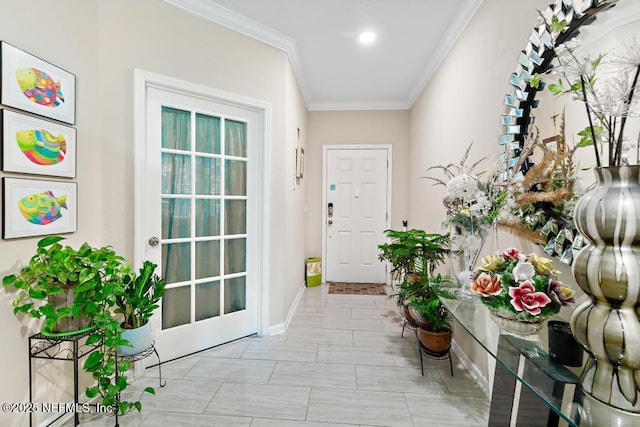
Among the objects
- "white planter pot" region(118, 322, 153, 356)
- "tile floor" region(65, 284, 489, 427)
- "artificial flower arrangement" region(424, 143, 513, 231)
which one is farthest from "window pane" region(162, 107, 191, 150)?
"artificial flower arrangement" region(424, 143, 513, 231)

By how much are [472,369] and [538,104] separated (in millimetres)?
1790

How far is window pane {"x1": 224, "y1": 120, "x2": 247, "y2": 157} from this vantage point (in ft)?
8.13

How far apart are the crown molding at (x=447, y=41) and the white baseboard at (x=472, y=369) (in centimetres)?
256

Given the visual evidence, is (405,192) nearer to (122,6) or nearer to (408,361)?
(408,361)

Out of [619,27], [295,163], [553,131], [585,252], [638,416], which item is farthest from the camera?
[295,163]

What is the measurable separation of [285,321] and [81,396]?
5.21 ft

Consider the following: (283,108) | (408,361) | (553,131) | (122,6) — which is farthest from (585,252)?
(122,6)

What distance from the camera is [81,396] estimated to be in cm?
174

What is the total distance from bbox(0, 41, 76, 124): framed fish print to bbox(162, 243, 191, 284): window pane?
3.34 ft

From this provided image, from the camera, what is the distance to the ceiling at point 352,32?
2232 mm

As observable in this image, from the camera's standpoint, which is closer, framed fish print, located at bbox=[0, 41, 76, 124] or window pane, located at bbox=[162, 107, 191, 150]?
framed fish print, located at bbox=[0, 41, 76, 124]

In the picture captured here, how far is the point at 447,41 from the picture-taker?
103 inches

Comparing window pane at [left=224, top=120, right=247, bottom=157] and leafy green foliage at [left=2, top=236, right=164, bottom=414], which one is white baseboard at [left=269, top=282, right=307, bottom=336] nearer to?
leafy green foliage at [left=2, top=236, right=164, bottom=414]

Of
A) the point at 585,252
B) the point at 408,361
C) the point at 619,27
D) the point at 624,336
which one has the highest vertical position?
the point at 619,27
